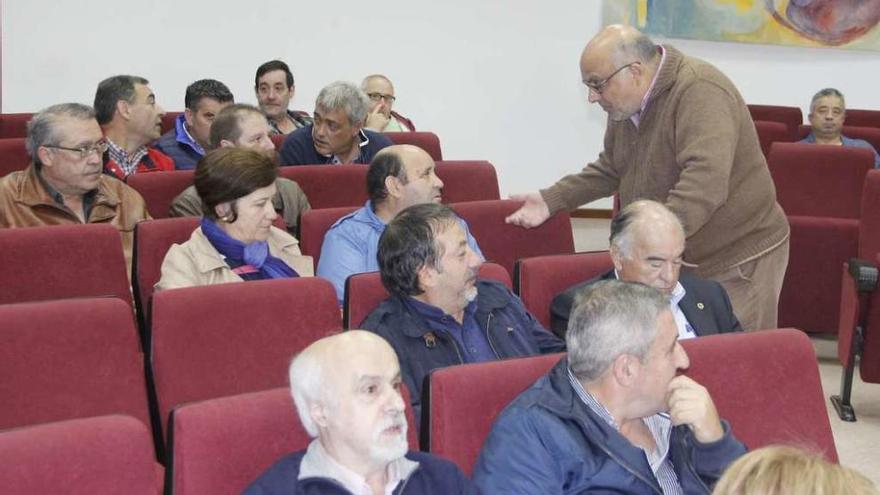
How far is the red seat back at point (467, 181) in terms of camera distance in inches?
187

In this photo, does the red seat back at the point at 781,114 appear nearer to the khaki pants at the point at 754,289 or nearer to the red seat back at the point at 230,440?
the khaki pants at the point at 754,289

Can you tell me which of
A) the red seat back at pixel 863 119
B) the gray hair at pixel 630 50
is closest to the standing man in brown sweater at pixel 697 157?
the gray hair at pixel 630 50

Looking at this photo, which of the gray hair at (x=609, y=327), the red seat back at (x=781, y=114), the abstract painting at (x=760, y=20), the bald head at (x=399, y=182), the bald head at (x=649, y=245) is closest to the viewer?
the gray hair at (x=609, y=327)

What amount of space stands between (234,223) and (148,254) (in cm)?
30

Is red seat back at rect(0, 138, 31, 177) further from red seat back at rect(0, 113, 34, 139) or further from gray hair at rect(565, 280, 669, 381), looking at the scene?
gray hair at rect(565, 280, 669, 381)

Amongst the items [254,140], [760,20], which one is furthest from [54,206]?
[760,20]

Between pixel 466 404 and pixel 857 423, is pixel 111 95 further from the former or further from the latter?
pixel 857 423

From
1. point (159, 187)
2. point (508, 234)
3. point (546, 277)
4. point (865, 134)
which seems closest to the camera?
point (546, 277)

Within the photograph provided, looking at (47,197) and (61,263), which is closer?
(61,263)

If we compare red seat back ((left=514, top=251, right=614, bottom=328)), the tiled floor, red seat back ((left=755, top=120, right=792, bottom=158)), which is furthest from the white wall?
red seat back ((left=514, top=251, right=614, bottom=328))

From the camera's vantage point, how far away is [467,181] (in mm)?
4785

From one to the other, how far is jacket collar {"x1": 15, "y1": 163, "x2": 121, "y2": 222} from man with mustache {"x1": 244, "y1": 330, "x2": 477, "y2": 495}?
82.9 inches

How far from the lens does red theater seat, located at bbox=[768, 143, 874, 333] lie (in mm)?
5246

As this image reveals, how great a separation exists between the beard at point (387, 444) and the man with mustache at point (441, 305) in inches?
25.3
